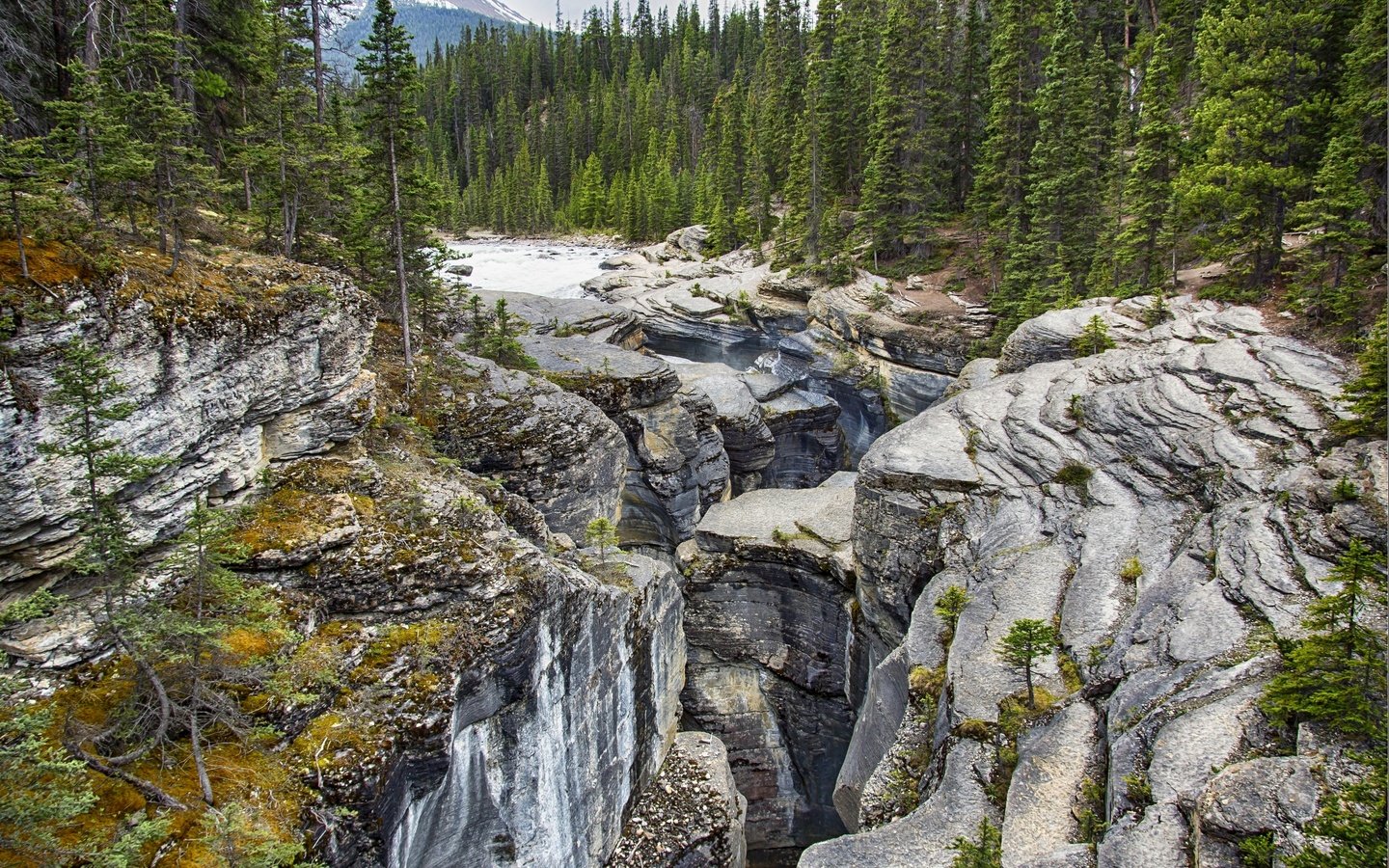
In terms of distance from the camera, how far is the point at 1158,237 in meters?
25.8

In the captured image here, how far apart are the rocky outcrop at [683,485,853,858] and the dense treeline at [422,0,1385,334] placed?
628 inches

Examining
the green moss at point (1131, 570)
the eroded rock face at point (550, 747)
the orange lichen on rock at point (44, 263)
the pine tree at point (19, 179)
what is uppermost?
the pine tree at point (19, 179)

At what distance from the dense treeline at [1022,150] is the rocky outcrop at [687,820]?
20.7 meters

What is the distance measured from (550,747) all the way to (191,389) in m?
10.4

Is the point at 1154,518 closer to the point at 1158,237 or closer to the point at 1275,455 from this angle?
the point at 1275,455

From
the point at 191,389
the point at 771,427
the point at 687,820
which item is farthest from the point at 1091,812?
the point at 771,427

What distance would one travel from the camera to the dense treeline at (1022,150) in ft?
71.6

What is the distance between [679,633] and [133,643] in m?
15.0

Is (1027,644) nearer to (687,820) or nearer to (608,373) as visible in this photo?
(687,820)

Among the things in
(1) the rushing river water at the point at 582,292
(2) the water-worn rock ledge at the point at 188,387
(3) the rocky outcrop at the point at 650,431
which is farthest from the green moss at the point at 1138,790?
(1) the rushing river water at the point at 582,292

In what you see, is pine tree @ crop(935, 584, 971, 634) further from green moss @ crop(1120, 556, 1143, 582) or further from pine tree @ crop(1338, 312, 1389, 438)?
pine tree @ crop(1338, 312, 1389, 438)

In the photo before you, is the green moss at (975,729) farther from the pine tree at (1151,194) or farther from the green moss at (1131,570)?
the pine tree at (1151,194)

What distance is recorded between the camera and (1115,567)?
51.6 feet

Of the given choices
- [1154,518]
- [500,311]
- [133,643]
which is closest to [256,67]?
[500,311]
